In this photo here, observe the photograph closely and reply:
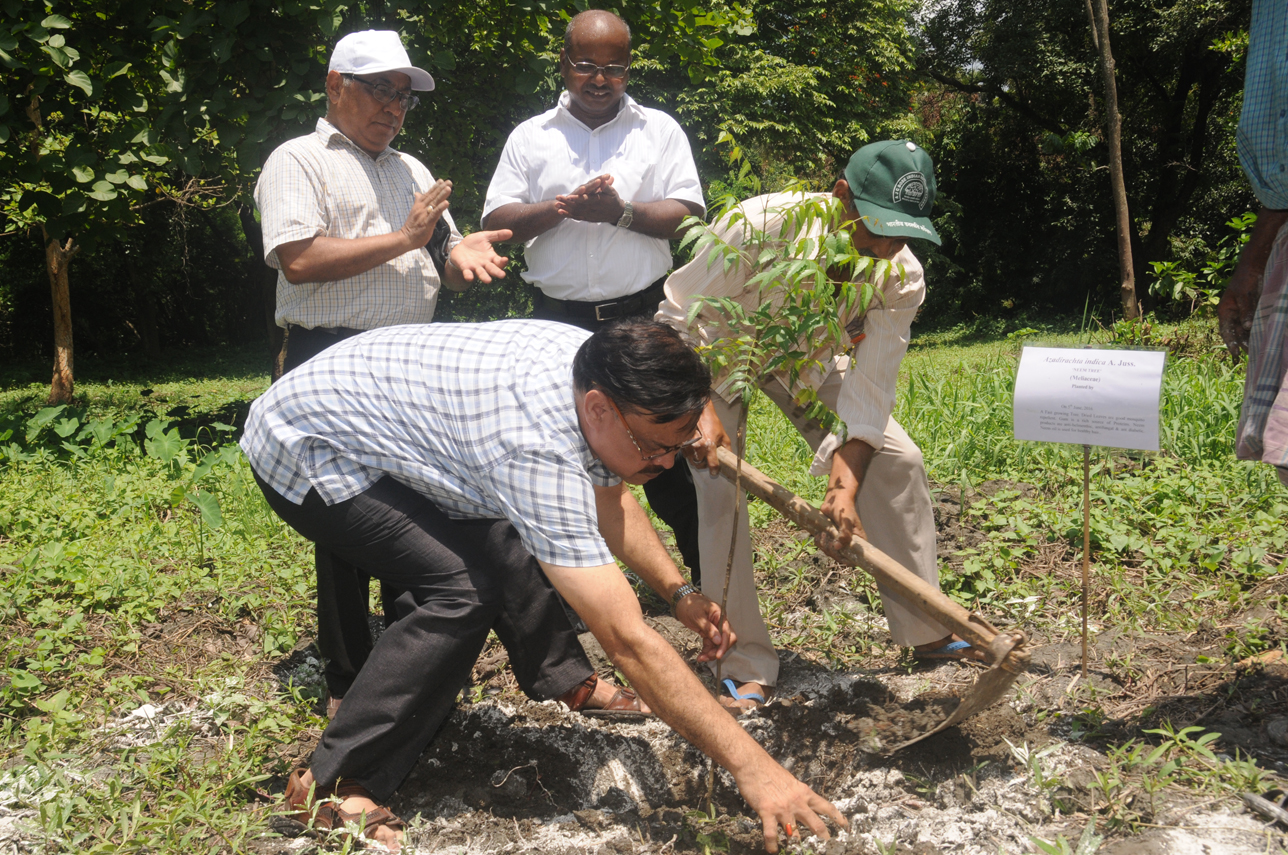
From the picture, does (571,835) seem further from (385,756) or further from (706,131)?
(706,131)

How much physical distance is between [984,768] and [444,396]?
1606 millimetres

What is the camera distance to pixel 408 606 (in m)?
2.13

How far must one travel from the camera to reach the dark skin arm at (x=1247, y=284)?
2.22 meters

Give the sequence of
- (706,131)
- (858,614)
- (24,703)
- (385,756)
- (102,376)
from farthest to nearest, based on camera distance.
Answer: (102,376) < (706,131) < (858,614) < (24,703) < (385,756)

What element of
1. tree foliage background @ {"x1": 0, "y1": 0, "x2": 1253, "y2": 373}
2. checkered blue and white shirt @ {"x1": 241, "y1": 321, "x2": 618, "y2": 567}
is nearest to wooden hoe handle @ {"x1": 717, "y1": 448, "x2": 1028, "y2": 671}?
checkered blue and white shirt @ {"x1": 241, "y1": 321, "x2": 618, "y2": 567}

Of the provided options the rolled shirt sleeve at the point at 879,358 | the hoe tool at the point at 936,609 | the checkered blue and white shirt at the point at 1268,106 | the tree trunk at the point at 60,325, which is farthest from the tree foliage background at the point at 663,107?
the checkered blue and white shirt at the point at 1268,106

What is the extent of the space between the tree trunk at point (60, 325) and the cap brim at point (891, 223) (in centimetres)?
1084

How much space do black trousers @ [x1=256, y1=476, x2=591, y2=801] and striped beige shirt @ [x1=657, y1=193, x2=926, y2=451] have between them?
32.8 inches

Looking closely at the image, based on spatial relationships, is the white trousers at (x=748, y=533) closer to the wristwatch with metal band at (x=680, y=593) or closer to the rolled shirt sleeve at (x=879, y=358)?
the rolled shirt sleeve at (x=879, y=358)

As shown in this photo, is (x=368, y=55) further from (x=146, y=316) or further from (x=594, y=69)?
(x=146, y=316)

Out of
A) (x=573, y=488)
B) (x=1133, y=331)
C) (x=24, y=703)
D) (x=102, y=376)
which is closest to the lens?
(x=573, y=488)

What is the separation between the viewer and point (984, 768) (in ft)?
7.43

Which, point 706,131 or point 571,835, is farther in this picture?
point 706,131

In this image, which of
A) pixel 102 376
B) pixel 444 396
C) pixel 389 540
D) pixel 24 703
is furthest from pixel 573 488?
pixel 102 376
